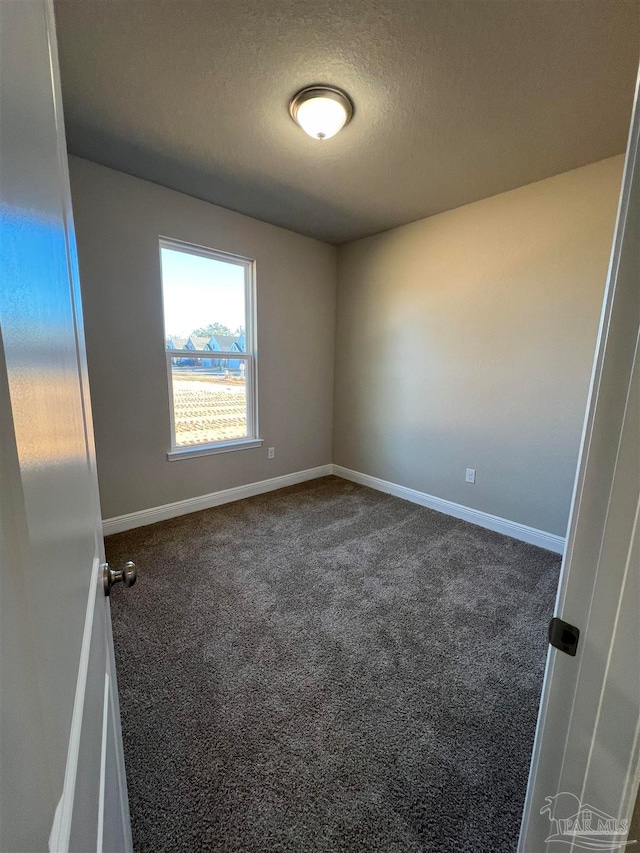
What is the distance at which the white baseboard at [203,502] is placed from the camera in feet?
9.18

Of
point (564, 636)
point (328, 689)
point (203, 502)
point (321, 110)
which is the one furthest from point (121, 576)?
point (203, 502)

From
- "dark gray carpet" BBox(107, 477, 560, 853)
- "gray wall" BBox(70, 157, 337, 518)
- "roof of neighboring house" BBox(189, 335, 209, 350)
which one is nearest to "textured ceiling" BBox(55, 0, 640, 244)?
"gray wall" BBox(70, 157, 337, 518)

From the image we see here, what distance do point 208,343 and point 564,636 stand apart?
122 inches

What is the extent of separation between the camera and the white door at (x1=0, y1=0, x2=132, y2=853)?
23 cm

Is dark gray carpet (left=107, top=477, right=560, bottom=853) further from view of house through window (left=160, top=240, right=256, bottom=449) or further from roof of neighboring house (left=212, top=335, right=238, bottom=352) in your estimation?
roof of neighboring house (left=212, top=335, right=238, bottom=352)

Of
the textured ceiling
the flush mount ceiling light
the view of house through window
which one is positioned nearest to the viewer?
the textured ceiling

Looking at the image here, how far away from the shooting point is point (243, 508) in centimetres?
331

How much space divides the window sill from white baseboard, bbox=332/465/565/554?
1.25 m

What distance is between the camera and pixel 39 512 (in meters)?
0.31

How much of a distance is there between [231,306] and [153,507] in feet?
6.16

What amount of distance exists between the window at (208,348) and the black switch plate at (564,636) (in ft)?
9.53

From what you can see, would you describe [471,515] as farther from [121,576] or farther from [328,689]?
[121,576]

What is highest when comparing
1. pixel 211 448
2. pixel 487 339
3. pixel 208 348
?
pixel 487 339

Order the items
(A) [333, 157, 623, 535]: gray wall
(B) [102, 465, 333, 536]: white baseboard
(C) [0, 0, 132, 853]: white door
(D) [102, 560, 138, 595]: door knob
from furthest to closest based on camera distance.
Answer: (B) [102, 465, 333, 536]: white baseboard < (A) [333, 157, 623, 535]: gray wall < (D) [102, 560, 138, 595]: door knob < (C) [0, 0, 132, 853]: white door
